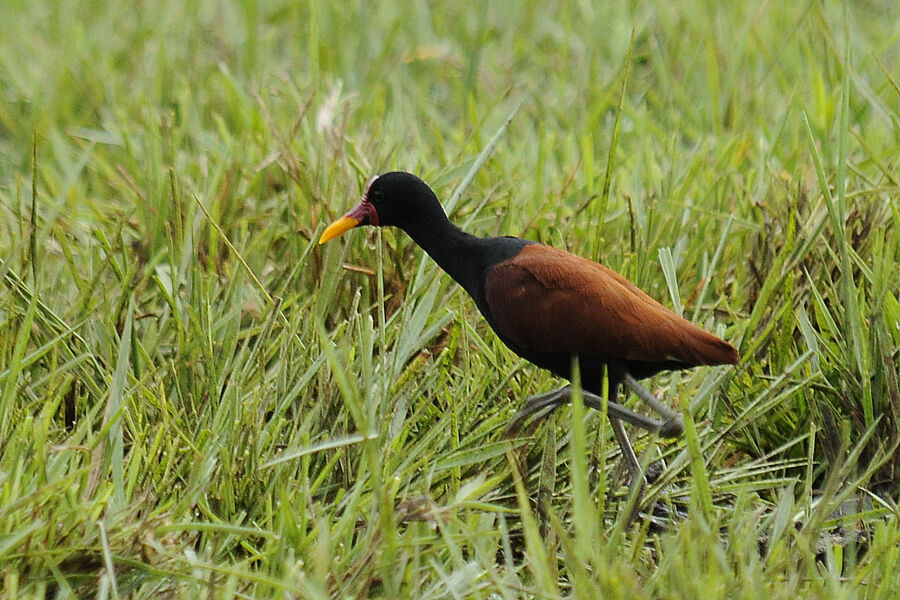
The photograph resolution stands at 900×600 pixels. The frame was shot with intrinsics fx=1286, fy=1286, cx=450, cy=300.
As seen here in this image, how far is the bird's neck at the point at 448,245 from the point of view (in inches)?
110

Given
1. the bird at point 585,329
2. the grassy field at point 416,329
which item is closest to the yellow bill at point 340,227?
the grassy field at point 416,329

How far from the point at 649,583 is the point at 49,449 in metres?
1.04

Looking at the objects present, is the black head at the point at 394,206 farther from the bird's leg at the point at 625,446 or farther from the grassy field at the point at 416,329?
the bird's leg at the point at 625,446

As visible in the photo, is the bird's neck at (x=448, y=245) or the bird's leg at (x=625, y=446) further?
the bird's neck at (x=448, y=245)

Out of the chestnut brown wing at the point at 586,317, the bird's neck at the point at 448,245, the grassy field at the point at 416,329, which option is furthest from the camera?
the bird's neck at the point at 448,245

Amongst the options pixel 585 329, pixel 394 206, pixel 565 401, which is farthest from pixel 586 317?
pixel 394 206

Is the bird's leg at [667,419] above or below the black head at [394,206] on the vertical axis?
below

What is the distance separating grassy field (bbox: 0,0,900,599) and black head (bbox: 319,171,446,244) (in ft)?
0.47

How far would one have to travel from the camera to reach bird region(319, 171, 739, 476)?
2.52 m

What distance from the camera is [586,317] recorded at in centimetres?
257

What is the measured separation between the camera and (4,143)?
4.53 metres

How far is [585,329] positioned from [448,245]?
0.42 m

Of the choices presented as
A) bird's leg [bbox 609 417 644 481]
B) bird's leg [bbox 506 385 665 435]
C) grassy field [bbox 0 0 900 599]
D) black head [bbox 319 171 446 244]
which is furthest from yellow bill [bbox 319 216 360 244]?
bird's leg [bbox 609 417 644 481]

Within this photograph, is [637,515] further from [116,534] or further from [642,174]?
[642,174]
